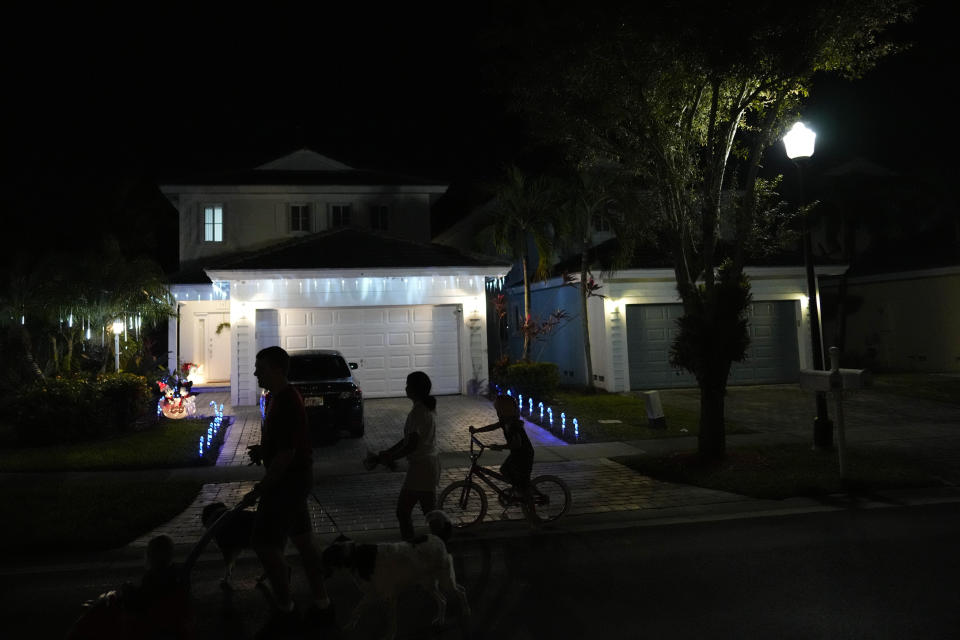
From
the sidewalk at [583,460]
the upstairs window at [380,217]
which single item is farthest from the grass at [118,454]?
the upstairs window at [380,217]

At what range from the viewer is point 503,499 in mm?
6945

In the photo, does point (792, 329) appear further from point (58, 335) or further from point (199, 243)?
point (58, 335)

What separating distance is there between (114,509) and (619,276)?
13592 millimetres

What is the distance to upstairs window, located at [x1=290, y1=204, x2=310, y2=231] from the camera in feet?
68.5

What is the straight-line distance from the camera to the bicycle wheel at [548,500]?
6.96 m

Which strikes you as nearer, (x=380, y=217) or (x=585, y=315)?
(x=585, y=315)

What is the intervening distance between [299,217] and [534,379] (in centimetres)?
972

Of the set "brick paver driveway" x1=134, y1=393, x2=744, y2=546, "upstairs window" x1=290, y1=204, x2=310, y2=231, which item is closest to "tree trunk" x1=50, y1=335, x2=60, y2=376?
"brick paver driveway" x1=134, y1=393, x2=744, y2=546

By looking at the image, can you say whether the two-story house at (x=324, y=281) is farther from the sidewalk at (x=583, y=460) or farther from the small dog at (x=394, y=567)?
the small dog at (x=394, y=567)

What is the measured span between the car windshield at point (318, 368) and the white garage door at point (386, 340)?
167 inches

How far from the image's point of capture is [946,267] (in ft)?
66.2

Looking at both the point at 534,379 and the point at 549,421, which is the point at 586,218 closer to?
the point at 534,379

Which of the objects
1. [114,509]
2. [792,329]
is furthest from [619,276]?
[114,509]

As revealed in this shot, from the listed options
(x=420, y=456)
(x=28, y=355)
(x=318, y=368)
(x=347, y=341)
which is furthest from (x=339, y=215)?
(x=420, y=456)
